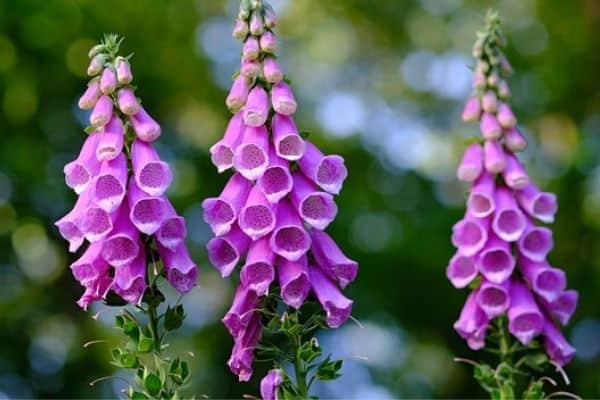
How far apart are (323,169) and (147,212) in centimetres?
47

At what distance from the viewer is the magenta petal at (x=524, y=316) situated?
3.18m

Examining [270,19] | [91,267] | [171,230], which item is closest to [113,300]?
[91,267]

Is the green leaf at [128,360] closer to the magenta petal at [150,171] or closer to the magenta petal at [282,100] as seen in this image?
the magenta petal at [150,171]

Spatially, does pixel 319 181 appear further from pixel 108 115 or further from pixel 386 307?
pixel 386 307

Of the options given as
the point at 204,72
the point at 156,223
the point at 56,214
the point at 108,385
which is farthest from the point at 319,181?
the point at 204,72

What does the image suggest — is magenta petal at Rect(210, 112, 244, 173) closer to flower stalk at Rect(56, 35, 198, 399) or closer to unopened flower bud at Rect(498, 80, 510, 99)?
flower stalk at Rect(56, 35, 198, 399)

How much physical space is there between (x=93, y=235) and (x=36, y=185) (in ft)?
29.7

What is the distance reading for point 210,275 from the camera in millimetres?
11508

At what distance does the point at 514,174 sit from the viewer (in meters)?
3.45

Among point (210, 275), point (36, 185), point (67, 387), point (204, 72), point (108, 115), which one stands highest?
point (108, 115)

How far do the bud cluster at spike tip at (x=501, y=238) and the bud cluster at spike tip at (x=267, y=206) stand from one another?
0.63 meters

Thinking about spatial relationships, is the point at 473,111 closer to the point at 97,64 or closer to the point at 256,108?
the point at 256,108

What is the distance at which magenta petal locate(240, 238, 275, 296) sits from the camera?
8.57ft

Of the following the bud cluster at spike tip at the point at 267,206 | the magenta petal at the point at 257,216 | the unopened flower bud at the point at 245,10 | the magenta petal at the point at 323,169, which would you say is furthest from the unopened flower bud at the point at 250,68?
the magenta petal at the point at 257,216
